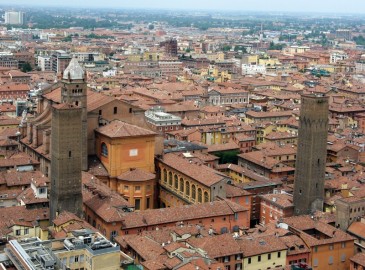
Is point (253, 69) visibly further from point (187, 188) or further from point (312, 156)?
point (312, 156)

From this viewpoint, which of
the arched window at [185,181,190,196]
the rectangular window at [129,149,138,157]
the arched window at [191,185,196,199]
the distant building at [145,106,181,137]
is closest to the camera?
the arched window at [191,185,196,199]

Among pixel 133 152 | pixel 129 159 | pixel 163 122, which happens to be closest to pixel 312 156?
pixel 133 152

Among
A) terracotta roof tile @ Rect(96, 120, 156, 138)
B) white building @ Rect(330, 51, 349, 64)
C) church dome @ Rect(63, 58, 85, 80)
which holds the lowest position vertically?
white building @ Rect(330, 51, 349, 64)

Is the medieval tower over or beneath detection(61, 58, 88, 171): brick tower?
beneath

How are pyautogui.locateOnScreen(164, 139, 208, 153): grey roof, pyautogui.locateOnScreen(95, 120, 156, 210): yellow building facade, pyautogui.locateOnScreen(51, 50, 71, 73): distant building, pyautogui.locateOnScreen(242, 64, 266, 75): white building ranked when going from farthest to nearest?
pyautogui.locateOnScreen(242, 64, 266, 75): white building → pyautogui.locateOnScreen(51, 50, 71, 73): distant building → pyautogui.locateOnScreen(164, 139, 208, 153): grey roof → pyautogui.locateOnScreen(95, 120, 156, 210): yellow building facade

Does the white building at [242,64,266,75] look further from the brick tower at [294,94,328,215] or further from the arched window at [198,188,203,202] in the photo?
the arched window at [198,188,203,202]

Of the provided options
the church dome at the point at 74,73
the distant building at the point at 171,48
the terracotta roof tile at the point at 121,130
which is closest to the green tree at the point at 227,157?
the terracotta roof tile at the point at 121,130

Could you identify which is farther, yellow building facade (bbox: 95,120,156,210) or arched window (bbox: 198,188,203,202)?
yellow building facade (bbox: 95,120,156,210)

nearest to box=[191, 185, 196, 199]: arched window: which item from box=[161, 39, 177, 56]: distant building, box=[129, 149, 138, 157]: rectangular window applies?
box=[129, 149, 138, 157]: rectangular window

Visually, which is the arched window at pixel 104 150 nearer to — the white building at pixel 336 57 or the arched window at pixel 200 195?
the arched window at pixel 200 195
